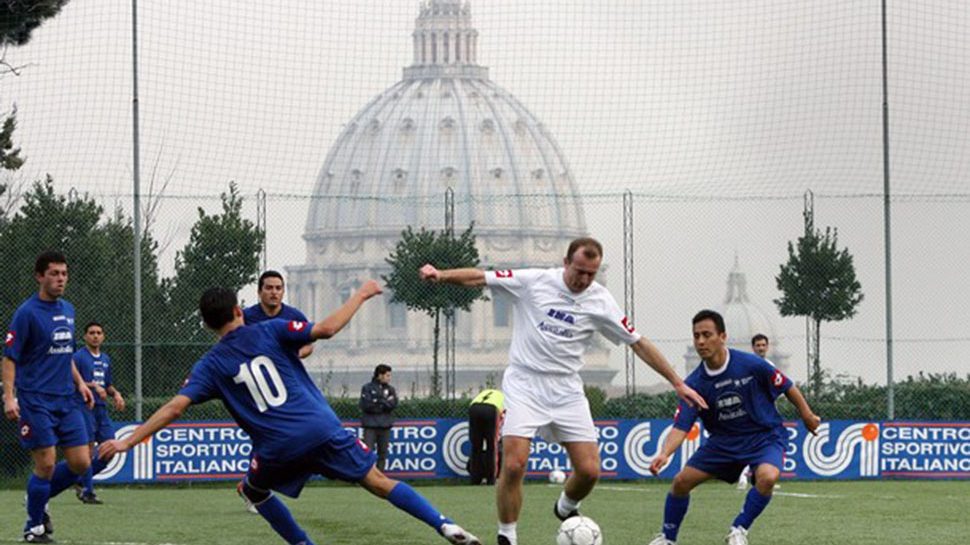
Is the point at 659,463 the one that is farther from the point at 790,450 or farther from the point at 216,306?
the point at 790,450

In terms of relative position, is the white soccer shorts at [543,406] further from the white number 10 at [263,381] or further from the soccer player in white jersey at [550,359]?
the white number 10 at [263,381]

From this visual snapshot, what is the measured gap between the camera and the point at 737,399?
12.8 metres

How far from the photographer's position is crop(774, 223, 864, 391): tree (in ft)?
105

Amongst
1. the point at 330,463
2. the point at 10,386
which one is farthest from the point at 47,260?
the point at 330,463

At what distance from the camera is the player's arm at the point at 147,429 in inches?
383

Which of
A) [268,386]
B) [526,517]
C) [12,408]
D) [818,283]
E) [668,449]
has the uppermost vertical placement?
[818,283]

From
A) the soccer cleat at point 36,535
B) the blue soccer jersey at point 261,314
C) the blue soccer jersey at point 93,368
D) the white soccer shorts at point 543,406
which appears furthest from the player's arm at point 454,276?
the blue soccer jersey at point 93,368

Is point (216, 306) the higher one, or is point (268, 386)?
point (216, 306)

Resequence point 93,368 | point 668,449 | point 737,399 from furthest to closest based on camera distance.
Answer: point 93,368 < point 737,399 < point 668,449

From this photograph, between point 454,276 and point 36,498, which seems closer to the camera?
point 454,276

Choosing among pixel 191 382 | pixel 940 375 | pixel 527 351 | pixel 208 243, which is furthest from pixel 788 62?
pixel 191 382

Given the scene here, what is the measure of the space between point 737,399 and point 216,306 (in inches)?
164

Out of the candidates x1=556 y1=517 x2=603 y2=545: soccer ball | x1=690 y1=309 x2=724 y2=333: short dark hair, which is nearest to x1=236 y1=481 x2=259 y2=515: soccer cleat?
x1=556 y1=517 x2=603 y2=545: soccer ball

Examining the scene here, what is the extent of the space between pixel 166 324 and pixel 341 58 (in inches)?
224
